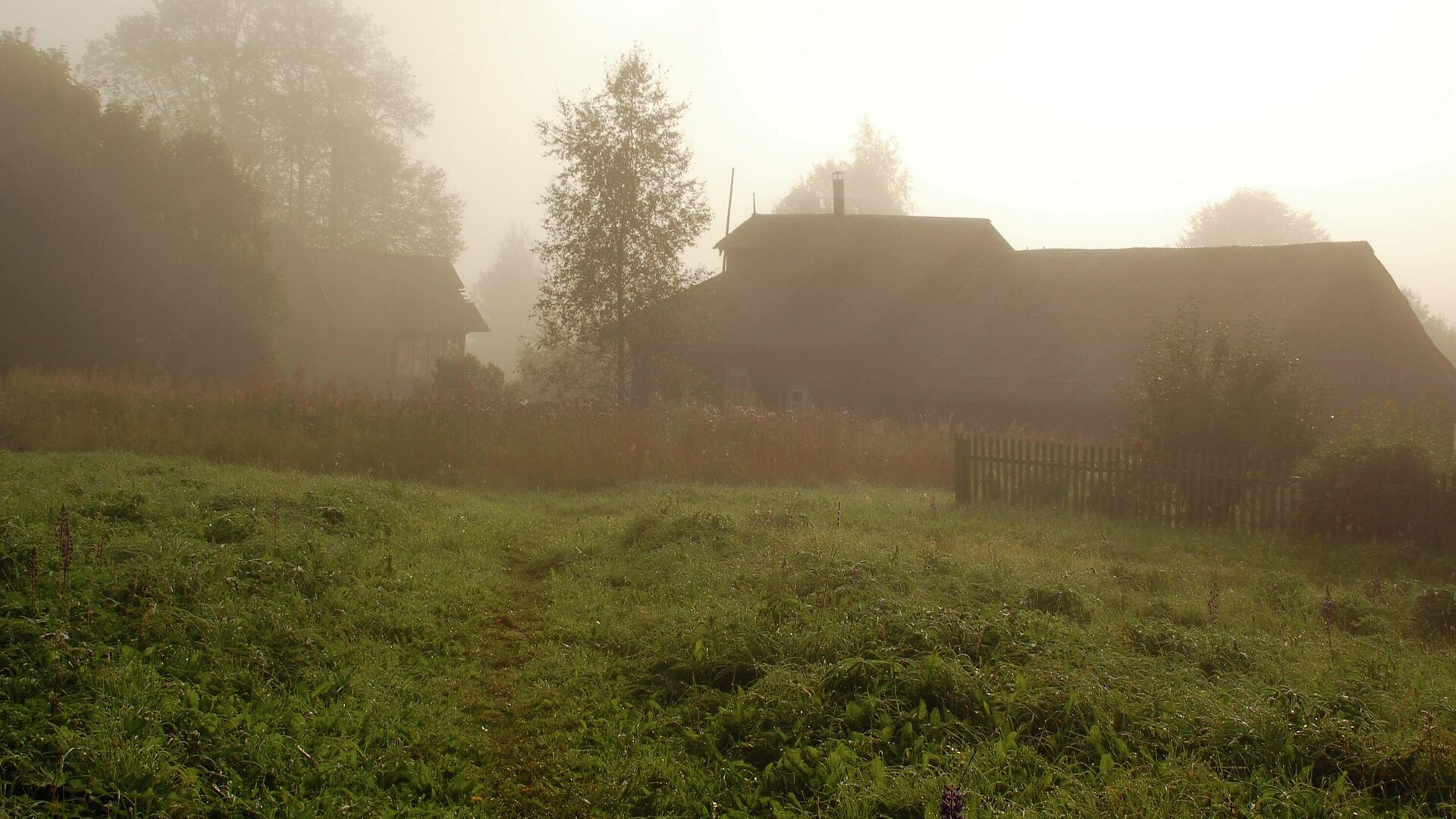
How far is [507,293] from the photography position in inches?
4232

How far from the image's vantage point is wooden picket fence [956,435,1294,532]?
37.7 ft

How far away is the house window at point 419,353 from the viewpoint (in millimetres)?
42375

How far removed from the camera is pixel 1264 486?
11.4m

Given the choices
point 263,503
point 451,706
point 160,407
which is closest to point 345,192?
point 160,407

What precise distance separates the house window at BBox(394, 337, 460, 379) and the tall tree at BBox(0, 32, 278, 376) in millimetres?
11975

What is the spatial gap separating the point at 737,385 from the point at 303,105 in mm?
34544

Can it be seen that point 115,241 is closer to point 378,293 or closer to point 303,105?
point 378,293

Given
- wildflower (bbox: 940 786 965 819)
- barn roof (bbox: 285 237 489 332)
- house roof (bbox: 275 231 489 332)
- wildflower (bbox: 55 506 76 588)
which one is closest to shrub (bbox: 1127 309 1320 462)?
wildflower (bbox: 940 786 965 819)

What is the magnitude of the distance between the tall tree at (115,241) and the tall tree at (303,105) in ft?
62.2

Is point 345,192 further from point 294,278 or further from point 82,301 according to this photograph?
point 82,301

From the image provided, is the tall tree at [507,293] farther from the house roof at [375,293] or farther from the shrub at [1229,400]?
the shrub at [1229,400]

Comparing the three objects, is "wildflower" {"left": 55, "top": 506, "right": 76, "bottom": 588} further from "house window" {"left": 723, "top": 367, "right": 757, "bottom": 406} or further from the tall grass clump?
"house window" {"left": 723, "top": 367, "right": 757, "bottom": 406}

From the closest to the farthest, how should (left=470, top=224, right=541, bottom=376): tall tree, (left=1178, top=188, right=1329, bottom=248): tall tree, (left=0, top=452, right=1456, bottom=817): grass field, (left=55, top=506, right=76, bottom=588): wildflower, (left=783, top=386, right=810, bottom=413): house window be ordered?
(left=0, top=452, right=1456, bottom=817): grass field < (left=55, top=506, right=76, bottom=588): wildflower < (left=783, top=386, right=810, bottom=413): house window < (left=1178, top=188, right=1329, bottom=248): tall tree < (left=470, top=224, right=541, bottom=376): tall tree

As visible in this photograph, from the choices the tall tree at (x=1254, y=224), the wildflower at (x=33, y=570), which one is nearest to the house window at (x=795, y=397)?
the wildflower at (x=33, y=570)
